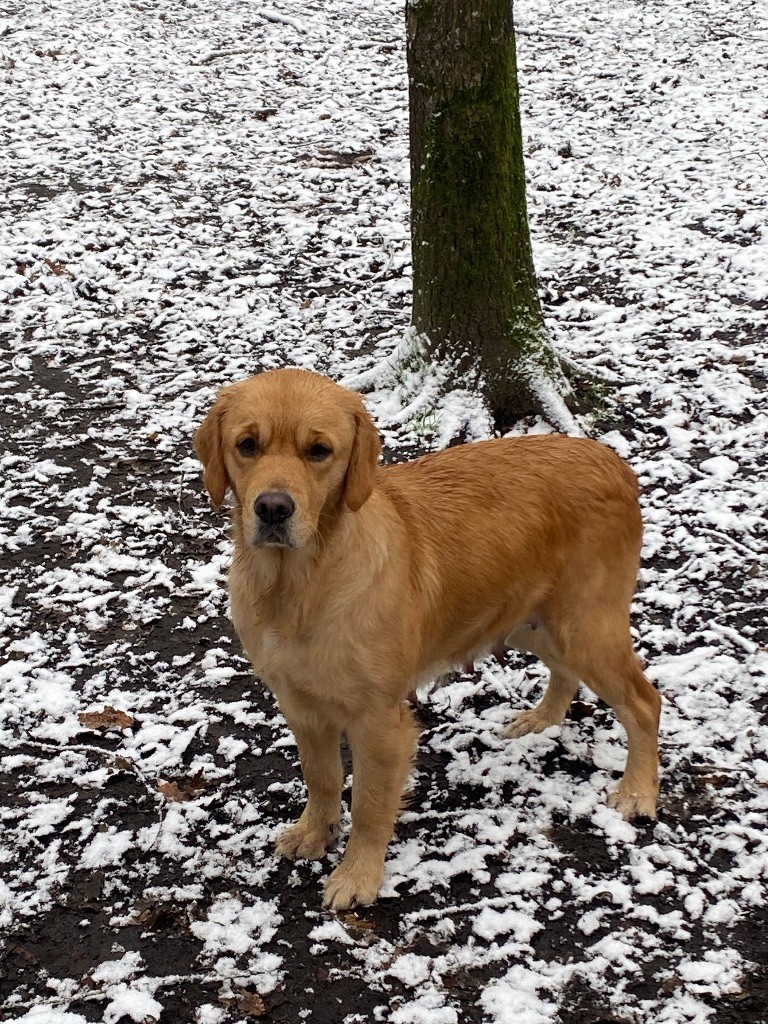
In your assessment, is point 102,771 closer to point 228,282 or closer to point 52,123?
point 228,282

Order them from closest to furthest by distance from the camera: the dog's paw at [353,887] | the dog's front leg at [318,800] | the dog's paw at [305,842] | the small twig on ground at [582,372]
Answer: the dog's paw at [353,887] → the dog's front leg at [318,800] → the dog's paw at [305,842] → the small twig on ground at [582,372]

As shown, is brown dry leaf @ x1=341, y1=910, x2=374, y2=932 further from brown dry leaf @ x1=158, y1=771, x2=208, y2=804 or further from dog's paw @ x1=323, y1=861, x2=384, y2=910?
brown dry leaf @ x1=158, y1=771, x2=208, y2=804

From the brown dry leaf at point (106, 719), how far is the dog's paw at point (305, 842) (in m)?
0.97

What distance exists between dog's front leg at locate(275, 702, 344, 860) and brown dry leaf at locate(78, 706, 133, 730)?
97cm

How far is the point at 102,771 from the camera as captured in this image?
4.04 meters

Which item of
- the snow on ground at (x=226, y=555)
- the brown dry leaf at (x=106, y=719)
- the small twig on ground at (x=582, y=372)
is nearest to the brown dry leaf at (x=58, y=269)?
the snow on ground at (x=226, y=555)

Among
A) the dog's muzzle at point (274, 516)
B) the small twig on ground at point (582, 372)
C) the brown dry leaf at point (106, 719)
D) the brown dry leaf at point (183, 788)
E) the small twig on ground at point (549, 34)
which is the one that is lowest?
the brown dry leaf at point (183, 788)

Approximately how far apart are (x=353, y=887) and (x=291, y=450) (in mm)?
1637

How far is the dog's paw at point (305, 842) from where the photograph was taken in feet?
12.1

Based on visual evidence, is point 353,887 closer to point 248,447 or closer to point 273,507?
point 273,507

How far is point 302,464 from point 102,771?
186cm

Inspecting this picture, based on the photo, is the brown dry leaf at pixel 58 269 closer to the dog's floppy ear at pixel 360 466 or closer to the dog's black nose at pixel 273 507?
the dog's floppy ear at pixel 360 466

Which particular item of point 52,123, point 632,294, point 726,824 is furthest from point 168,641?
point 52,123

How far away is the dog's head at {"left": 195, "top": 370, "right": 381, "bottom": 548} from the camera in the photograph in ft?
9.68
